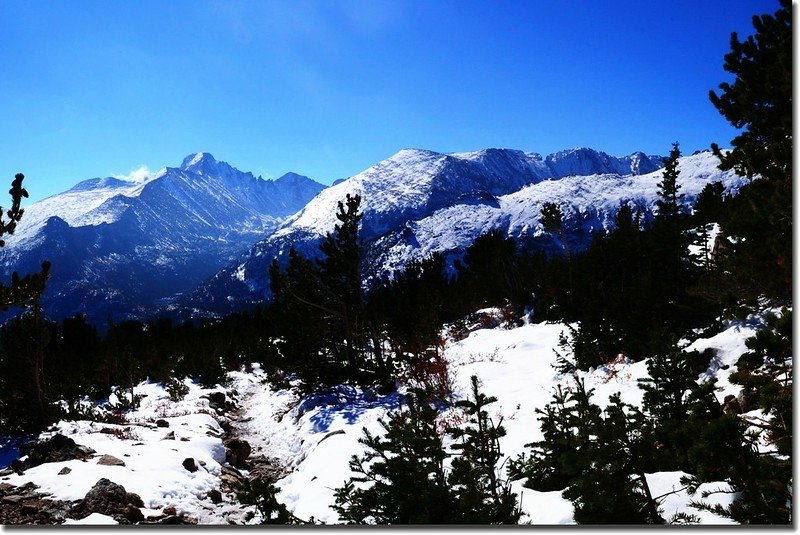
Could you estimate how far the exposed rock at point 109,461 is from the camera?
9609 mm

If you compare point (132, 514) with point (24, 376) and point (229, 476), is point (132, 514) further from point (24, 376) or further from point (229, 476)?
point (24, 376)

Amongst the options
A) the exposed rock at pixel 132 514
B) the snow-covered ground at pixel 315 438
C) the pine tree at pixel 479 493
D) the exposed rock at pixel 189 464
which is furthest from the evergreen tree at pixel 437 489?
the exposed rock at pixel 189 464

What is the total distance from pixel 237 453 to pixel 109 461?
12.4 feet

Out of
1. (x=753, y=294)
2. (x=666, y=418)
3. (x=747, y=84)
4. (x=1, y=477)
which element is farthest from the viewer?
(x=1, y=477)

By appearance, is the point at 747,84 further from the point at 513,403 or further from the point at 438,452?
the point at 513,403

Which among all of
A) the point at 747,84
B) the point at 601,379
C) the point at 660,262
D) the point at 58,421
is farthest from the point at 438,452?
the point at 58,421

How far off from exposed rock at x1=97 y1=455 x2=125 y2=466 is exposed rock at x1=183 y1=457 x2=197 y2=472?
1331mm

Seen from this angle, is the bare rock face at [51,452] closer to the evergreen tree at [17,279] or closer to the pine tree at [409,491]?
the evergreen tree at [17,279]

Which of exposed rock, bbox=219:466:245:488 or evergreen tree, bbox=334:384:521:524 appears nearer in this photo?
evergreen tree, bbox=334:384:521:524

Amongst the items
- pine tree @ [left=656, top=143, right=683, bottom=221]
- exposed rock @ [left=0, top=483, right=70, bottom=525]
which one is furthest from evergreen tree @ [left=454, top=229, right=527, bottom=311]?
exposed rock @ [left=0, top=483, right=70, bottom=525]

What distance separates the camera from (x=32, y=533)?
15.8 feet

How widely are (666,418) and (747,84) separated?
549 cm

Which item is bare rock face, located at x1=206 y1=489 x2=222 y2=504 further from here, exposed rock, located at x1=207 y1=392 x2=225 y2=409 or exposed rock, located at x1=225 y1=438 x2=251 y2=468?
exposed rock, located at x1=207 y1=392 x2=225 y2=409

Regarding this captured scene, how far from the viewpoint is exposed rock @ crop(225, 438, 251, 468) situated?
1242 centimetres
